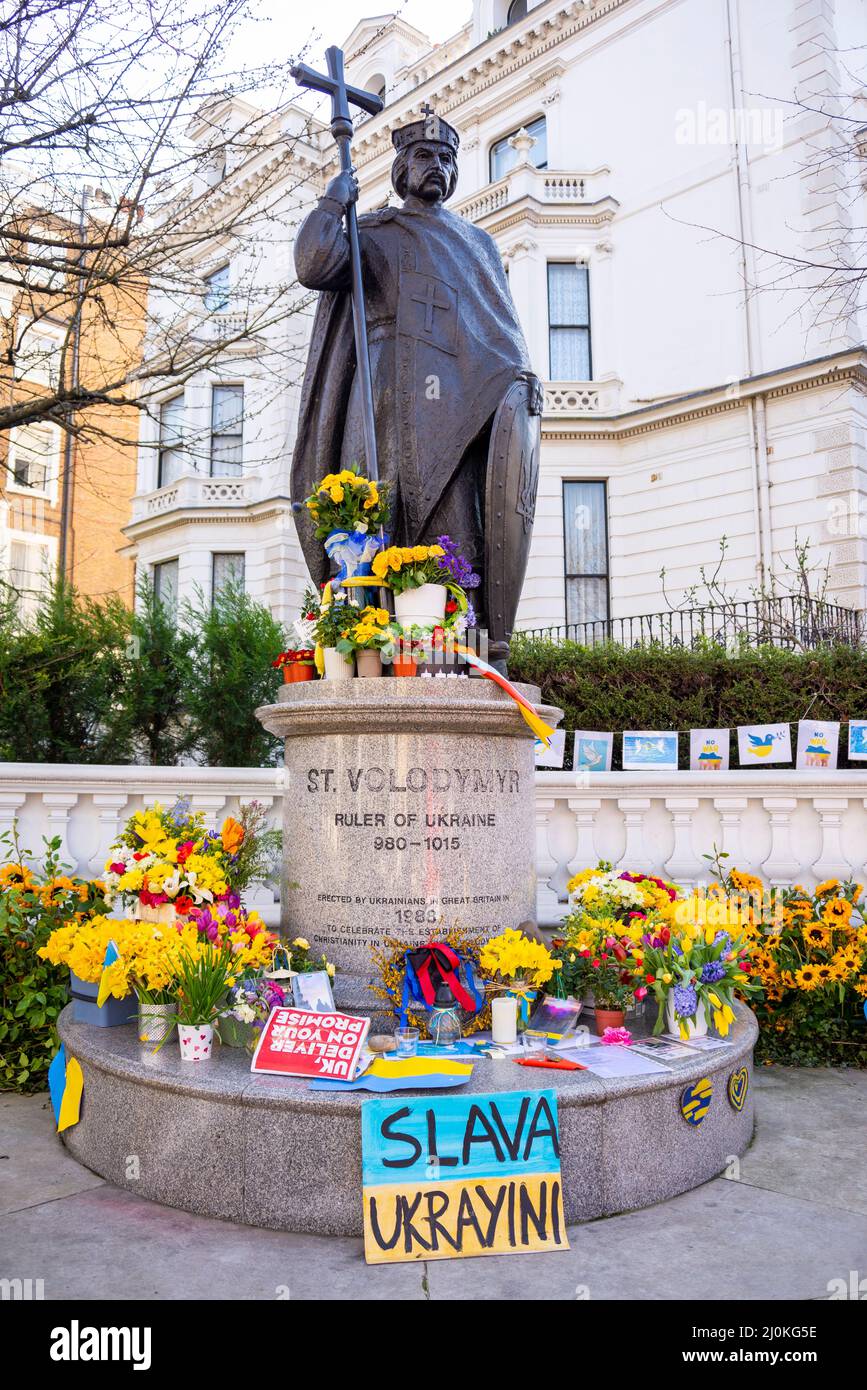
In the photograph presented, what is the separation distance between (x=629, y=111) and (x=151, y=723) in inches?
644

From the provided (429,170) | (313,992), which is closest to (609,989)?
(313,992)

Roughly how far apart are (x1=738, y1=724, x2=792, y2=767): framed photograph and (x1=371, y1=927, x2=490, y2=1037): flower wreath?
4.75m

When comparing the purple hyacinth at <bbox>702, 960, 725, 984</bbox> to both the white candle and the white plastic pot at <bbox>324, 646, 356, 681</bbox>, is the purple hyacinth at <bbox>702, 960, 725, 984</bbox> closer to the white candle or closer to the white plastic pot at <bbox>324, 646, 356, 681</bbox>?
the white candle

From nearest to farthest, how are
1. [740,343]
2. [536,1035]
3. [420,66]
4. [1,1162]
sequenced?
[1,1162] < [536,1035] < [740,343] < [420,66]

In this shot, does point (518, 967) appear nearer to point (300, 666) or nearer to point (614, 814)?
point (300, 666)

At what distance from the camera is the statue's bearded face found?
5340mm

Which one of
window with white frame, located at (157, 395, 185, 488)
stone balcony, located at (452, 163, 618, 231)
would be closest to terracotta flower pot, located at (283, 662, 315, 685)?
stone balcony, located at (452, 163, 618, 231)

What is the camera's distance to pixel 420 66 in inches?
906

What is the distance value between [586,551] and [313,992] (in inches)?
626

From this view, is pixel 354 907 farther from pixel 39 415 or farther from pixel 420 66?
pixel 420 66

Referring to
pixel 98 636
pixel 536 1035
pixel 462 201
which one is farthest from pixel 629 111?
pixel 536 1035

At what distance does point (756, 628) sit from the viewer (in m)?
→ 15.5

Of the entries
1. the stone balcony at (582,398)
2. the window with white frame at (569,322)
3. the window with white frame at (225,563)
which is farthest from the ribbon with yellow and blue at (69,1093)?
the window with white frame at (225,563)

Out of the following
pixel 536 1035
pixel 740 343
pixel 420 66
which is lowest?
pixel 536 1035
